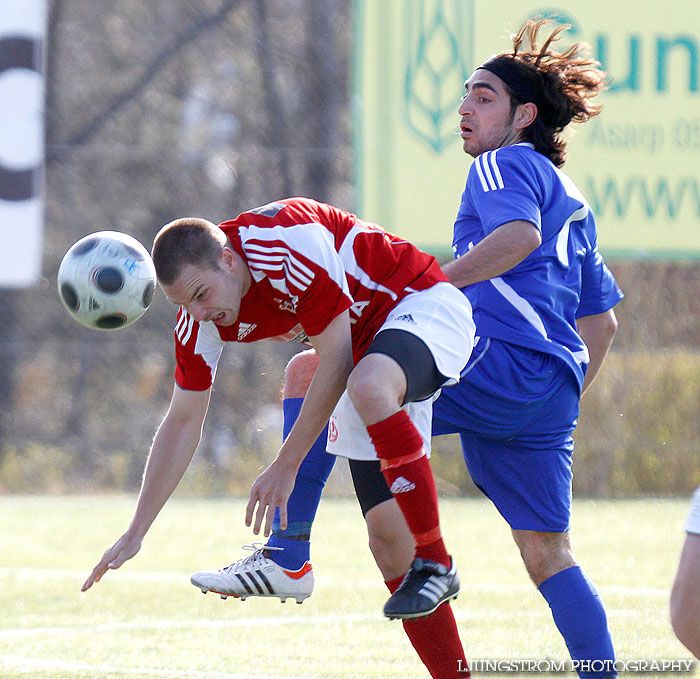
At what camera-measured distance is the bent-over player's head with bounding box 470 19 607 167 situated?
427 centimetres

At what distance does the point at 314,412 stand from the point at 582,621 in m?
1.06

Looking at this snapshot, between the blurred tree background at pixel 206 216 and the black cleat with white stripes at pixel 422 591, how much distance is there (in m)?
7.87

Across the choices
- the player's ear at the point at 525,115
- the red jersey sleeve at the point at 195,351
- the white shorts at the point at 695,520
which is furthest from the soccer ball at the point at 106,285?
the white shorts at the point at 695,520

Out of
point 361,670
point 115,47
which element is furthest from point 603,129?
point 361,670

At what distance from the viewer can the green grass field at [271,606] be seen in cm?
455

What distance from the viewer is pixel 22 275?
11.2 m

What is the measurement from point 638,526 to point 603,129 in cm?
356

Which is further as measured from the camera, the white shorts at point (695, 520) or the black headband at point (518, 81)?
the black headband at point (518, 81)

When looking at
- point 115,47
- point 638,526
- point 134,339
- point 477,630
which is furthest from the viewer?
point 115,47

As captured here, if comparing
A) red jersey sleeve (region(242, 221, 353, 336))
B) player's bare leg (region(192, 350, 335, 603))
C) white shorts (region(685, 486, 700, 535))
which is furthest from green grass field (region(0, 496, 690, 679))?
red jersey sleeve (region(242, 221, 353, 336))

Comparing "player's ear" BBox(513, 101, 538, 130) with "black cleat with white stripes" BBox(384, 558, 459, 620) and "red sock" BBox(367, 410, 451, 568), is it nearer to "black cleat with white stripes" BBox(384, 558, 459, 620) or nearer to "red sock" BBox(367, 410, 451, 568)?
"red sock" BBox(367, 410, 451, 568)

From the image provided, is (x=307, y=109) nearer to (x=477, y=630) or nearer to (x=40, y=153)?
(x=40, y=153)

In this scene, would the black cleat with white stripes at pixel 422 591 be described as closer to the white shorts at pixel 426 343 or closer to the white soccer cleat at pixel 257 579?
the white shorts at pixel 426 343

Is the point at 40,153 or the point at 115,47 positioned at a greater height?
the point at 115,47
